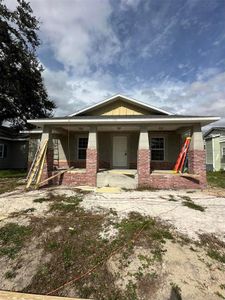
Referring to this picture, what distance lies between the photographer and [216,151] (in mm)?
21719

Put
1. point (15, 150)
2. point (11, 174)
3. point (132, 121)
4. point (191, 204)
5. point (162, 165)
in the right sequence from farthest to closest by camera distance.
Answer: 1. point (15, 150)
2. point (11, 174)
3. point (162, 165)
4. point (132, 121)
5. point (191, 204)

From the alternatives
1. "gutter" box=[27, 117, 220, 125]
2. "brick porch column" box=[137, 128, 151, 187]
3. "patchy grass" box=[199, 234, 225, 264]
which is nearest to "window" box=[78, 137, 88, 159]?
"gutter" box=[27, 117, 220, 125]

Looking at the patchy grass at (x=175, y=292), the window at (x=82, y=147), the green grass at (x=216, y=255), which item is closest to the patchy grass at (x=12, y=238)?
the patchy grass at (x=175, y=292)

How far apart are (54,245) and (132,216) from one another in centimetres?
239

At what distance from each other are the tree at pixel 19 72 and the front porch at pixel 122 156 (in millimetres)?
9713

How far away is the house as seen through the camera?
9453 mm

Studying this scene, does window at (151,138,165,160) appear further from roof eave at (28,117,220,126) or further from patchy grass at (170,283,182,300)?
patchy grass at (170,283,182,300)

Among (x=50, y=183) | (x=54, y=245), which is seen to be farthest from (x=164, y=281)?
(x=50, y=183)

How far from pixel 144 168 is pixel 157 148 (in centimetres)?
374

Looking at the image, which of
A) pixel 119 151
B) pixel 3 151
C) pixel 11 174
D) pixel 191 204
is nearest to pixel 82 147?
pixel 119 151

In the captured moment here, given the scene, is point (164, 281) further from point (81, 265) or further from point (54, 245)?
point (54, 245)

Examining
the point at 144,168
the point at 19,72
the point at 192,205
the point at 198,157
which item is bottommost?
the point at 192,205

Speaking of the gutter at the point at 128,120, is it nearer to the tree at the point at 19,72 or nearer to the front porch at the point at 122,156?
the front porch at the point at 122,156

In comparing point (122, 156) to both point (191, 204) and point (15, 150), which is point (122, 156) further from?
point (15, 150)
